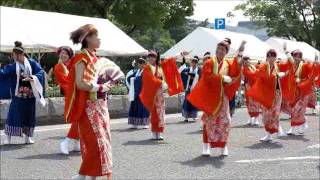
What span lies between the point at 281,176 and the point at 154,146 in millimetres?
3338

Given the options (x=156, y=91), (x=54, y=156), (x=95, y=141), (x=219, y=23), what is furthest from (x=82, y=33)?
(x=219, y=23)

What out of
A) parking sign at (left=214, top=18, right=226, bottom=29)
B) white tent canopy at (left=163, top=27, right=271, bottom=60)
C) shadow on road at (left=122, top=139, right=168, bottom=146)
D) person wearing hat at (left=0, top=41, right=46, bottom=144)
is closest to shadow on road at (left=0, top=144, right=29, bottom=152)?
person wearing hat at (left=0, top=41, right=46, bottom=144)

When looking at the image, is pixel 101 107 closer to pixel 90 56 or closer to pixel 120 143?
pixel 90 56

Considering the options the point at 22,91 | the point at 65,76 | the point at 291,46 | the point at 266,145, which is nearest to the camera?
the point at 65,76

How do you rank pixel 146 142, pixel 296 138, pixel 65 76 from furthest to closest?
pixel 296 138 → pixel 146 142 → pixel 65 76

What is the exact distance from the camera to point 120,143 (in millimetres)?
10734

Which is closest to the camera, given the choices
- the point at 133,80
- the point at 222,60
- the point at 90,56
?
the point at 90,56

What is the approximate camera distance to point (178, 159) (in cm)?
878

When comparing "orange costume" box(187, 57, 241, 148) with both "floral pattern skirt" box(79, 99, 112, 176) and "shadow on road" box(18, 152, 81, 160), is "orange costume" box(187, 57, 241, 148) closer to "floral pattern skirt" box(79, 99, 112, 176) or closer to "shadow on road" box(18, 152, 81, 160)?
"shadow on road" box(18, 152, 81, 160)

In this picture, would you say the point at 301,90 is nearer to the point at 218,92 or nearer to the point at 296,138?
the point at 296,138

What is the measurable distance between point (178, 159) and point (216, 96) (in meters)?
1.14

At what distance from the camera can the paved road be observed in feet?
24.7

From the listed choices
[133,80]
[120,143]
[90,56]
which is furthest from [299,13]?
[90,56]

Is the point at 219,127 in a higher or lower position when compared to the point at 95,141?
lower
